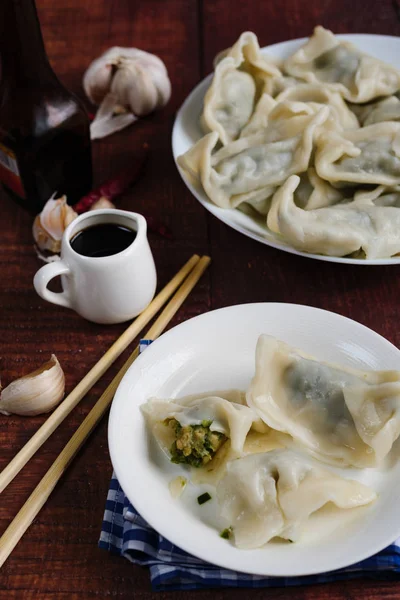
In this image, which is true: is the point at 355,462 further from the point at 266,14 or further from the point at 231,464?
the point at 266,14

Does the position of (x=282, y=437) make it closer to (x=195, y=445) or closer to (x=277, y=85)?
(x=195, y=445)

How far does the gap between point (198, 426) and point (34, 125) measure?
0.90 meters

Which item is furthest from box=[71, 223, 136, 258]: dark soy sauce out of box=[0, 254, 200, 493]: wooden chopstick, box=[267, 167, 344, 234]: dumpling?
box=[267, 167, 344, 234]: dumpling

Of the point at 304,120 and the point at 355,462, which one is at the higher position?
the point at 304,120

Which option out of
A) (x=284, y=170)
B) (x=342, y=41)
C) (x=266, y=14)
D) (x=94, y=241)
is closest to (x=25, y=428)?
(x=94, y=241)

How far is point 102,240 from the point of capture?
1609 mm

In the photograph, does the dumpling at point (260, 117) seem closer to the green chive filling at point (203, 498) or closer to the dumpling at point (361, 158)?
the dumpling at point (361, 158)

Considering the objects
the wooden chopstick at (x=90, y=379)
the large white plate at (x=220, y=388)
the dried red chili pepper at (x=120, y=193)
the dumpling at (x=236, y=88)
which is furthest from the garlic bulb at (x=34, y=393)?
the dumpling at (x=236, y=88)

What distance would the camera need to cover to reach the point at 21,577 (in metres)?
1.23

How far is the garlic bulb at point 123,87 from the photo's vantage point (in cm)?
217

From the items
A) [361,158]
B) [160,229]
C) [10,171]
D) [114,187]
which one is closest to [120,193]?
[114,187]

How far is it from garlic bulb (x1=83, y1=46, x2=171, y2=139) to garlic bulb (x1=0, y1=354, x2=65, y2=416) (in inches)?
37.4

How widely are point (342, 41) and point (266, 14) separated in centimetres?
59

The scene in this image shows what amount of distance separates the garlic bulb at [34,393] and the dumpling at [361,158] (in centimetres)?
81
